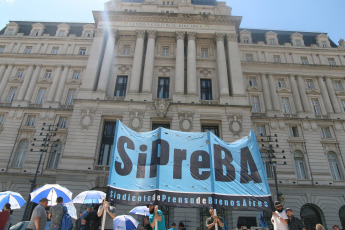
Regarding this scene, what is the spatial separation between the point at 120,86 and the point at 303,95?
78.3 ft

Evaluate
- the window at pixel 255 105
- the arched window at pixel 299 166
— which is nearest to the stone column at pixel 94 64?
the window at pixel 255 105

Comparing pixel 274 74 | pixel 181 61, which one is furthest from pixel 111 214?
pixel 274 74

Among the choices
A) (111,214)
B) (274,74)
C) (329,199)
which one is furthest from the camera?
(274,74)

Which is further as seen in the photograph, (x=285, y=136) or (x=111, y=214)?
(x=285, y=136)

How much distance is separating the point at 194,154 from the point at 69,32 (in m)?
37.7

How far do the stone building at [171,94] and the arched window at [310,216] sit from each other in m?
0.10

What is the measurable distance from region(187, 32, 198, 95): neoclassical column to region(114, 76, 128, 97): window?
7.70 metres

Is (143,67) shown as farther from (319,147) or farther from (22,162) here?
(319,147)

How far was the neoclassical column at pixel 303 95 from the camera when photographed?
30.9m

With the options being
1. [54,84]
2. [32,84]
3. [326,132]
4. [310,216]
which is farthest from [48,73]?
[326,132]

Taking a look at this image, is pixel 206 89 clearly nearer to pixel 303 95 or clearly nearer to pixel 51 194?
pixel 303 95

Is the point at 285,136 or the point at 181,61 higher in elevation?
the point at 181,61

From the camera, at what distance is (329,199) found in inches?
975

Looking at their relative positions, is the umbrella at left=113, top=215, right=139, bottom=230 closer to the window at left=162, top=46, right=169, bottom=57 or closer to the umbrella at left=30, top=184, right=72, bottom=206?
the umbrella at left=30, top=184, right=72, bottom=206
